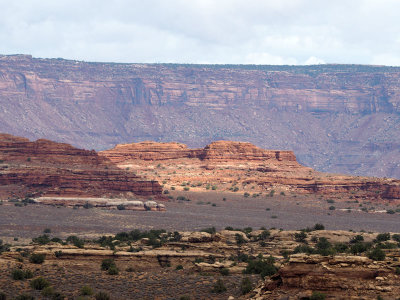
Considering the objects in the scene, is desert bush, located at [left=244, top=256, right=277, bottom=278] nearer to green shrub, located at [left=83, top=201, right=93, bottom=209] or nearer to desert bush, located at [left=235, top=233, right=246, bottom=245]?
desert bush, located at [left=235, top=233, right=246, bottom=245]

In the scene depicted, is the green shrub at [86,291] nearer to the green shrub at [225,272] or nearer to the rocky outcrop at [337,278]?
the green shrub at [225,272]

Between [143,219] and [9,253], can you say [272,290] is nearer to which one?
[9,253]

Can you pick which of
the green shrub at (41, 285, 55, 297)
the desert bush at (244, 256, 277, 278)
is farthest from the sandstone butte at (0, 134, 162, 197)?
the green shrub at (41, 285, 55, 297)

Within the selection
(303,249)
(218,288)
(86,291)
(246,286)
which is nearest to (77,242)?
(303,249)

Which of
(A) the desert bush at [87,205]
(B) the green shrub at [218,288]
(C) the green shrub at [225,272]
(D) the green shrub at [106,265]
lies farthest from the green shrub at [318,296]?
(A) the desert bush at [87,205]

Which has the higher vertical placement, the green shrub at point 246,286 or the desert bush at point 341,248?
the desert bush at point 341,248
